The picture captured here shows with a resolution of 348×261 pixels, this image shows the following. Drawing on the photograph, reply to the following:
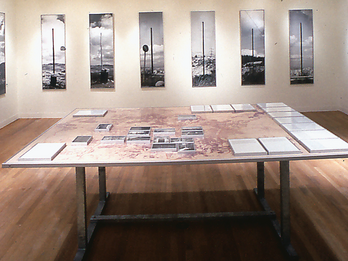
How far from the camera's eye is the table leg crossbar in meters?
2.81

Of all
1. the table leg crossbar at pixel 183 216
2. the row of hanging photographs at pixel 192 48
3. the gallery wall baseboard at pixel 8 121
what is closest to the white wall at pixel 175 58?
the row of hanging photographs at pixel 192 48

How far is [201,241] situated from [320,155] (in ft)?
4.21

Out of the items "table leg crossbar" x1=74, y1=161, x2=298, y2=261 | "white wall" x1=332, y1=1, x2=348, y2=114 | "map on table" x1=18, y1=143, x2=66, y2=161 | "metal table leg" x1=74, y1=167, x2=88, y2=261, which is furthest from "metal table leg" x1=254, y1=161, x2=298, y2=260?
"white wall" x1=332, y1=1, x2=348, y2=114

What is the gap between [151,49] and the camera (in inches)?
321

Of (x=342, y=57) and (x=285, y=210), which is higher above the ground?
(x=342, y=57)

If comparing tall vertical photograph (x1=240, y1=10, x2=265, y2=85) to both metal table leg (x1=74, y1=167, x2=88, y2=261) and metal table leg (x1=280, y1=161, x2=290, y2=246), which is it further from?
metal table leg (x1=74, y1=167, x2=88, y2=261)

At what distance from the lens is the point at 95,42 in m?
8.16

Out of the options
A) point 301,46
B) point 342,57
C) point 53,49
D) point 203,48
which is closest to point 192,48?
point 203,48

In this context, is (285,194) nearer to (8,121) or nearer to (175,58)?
(175,58)

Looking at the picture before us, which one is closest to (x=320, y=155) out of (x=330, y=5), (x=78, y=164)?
(x=78, y=164)

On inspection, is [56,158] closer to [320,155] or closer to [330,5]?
[320,155]

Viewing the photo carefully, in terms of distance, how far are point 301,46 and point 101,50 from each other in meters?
4.79

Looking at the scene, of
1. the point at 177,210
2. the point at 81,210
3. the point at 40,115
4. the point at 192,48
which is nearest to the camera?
the point at 81,210

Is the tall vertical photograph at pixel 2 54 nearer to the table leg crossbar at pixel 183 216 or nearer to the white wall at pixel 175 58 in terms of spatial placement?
the white wall at pixel 175 58
